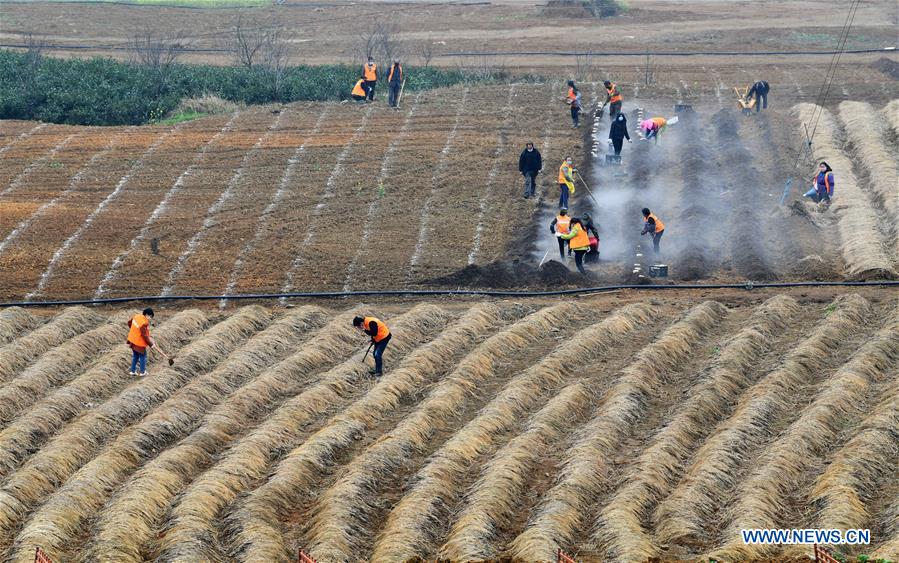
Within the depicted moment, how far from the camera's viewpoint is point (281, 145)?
36.0 m

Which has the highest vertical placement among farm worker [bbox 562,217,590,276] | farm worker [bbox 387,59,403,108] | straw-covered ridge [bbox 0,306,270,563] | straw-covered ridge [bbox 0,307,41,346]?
farm worker [bbox 387,59,403,108]

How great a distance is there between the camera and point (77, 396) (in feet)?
69.3

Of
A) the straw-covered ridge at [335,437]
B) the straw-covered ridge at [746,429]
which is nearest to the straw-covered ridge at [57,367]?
the straw-covered ridge at [335,437]

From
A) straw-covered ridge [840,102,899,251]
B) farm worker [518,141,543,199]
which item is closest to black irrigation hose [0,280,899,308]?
straw-covered ridge [840,102,899,251]

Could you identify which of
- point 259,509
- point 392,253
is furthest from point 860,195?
point 259,509

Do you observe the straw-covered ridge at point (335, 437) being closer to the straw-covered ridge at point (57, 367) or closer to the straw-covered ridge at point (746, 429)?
the straw-covered ridge at point (746, 429)

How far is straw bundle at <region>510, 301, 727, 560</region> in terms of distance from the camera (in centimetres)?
1630

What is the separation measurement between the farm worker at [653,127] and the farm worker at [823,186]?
5.48 meters

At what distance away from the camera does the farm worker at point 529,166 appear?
31.4 metres

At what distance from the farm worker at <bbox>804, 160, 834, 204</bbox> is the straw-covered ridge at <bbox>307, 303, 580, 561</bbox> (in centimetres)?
841

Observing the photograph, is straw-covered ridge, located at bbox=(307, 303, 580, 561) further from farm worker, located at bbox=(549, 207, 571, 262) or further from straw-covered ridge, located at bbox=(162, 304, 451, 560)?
farm worker, located at bbox=(549, 207, 571, 262)

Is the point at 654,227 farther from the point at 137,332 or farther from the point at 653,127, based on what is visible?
the point at 137,332

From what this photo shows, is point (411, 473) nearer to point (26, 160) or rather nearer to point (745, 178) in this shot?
point (745, 178)

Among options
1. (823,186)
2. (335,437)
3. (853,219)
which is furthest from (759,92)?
(335,437)
